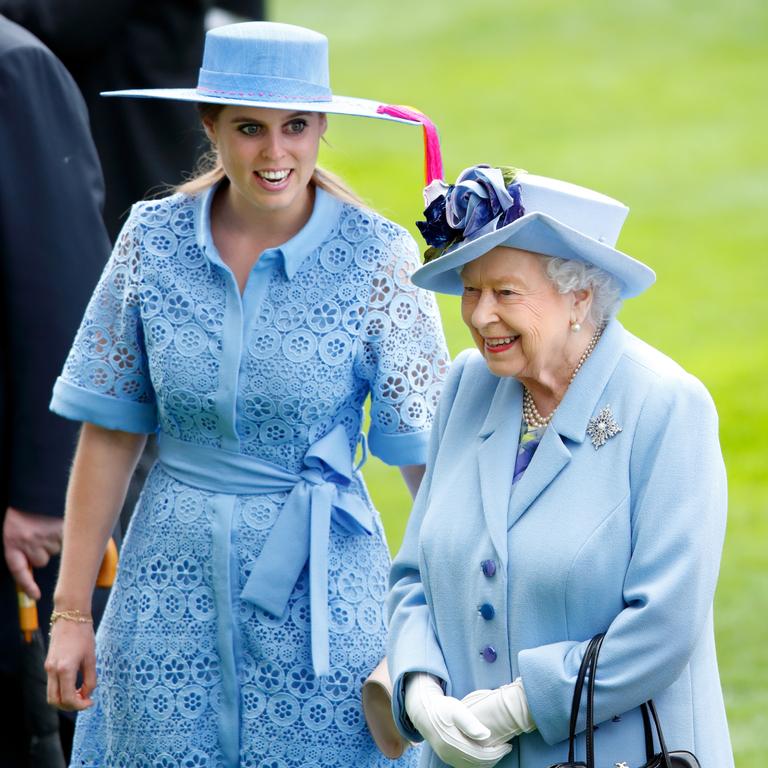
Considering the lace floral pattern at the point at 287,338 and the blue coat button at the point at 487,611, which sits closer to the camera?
the blue coat button at the point at 487,611

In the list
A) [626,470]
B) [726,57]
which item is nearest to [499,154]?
[726,57]

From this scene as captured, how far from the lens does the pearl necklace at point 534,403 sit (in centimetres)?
329

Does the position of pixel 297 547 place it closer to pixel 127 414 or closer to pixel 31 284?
pixel 127 414

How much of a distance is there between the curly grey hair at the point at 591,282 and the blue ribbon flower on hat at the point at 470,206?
123mm

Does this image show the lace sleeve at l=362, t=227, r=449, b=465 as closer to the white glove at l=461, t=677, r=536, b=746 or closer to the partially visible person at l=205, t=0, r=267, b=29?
the white glove at l=461, t=677, r=536, b=746

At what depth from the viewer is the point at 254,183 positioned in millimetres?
3693

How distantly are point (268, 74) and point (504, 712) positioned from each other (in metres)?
1.41

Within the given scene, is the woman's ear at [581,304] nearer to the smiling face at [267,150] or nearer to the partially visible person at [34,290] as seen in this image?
the smiling face at [267,150]

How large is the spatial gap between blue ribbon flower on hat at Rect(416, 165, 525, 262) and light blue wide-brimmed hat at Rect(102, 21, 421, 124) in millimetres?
418

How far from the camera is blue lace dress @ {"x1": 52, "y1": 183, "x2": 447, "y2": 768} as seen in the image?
12.3ft

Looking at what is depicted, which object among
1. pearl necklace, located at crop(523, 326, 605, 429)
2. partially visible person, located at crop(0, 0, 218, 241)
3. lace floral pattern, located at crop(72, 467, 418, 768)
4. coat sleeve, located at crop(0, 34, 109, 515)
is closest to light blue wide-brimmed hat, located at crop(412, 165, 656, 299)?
pearl necklace, located at crop(523, 326, 605, 429)

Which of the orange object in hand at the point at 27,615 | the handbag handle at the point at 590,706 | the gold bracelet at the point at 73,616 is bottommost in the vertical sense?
the orange object in hand at the point at 27,615

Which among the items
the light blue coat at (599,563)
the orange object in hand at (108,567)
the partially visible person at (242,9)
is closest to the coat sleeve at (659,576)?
the light blue coat at (599,563)

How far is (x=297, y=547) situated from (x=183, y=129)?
2.71 metres
